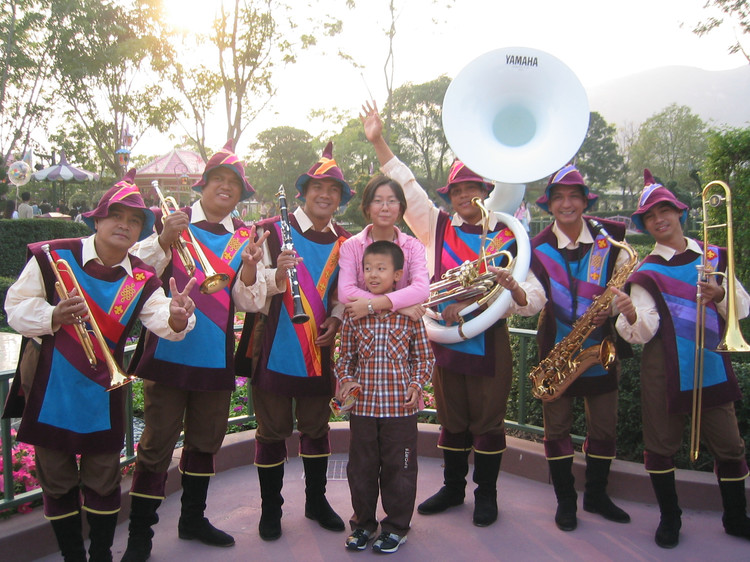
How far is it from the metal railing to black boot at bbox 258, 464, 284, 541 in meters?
0.90

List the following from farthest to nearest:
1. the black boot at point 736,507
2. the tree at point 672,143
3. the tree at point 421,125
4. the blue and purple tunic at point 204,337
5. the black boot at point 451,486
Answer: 1. the tree at point 421,125
2. the tree at point 672,143
3. the black boot at point 451,486
4. the black boot at point 736,507
5. the blue and purple tunic at point 204,337

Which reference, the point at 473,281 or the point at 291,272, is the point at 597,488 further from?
the point at 291,272

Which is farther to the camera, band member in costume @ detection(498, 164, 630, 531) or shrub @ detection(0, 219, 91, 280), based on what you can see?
shrub @ detection(0, 219, 91, 280)

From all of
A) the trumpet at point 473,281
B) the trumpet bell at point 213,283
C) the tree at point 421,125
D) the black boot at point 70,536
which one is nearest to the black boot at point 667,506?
the trumpet at point 473,281

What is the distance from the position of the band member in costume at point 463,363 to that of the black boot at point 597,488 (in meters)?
0.57

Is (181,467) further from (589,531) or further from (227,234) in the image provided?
(589,531)

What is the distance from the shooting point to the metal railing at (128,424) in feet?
10.2

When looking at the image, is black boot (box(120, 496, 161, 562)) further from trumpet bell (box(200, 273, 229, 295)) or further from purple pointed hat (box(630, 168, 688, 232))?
purple pointed hat (box(630, 168, 688, 232))

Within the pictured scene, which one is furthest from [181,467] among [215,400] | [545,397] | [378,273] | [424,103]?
[424,103]

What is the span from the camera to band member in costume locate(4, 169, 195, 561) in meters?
2.67

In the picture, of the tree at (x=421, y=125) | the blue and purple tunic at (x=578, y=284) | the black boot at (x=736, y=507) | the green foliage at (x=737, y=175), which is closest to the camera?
the black boot at (x=736, y=507)

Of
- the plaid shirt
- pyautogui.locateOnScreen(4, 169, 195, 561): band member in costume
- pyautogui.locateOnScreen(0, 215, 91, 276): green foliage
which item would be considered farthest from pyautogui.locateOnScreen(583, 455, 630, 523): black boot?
pyautogui.locateOnScreen(0, 215, 91, 276): green foliage

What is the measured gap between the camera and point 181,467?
10.9 ft

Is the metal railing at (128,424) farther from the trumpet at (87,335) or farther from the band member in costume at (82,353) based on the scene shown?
the trumpet at (87,335)
